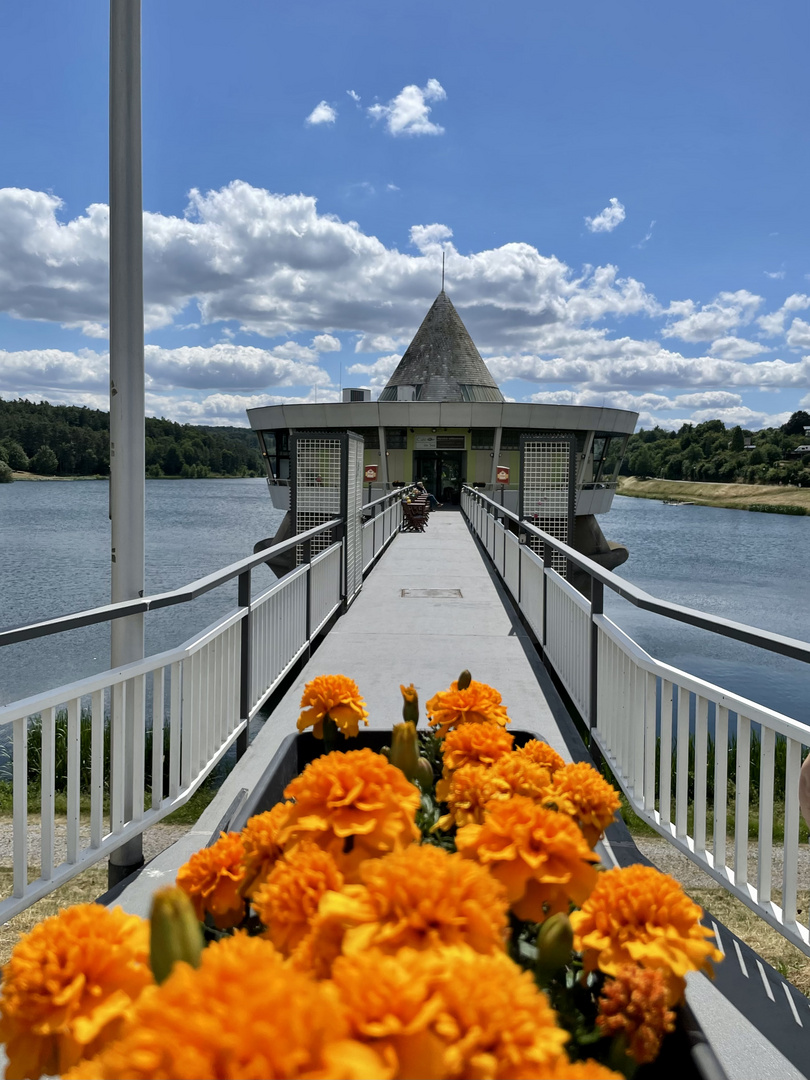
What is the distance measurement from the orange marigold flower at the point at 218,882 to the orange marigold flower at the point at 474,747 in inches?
17.5

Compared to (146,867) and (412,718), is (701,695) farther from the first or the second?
(146,867)

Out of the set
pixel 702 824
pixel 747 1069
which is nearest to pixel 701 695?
pixel 702 824

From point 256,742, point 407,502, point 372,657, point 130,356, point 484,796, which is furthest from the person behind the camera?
point 407,502

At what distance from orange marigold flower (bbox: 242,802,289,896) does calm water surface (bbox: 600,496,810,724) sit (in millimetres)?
16458

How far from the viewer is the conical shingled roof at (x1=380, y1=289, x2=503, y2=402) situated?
190 feet

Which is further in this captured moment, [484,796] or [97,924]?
[484,796]

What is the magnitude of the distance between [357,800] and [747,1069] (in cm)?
223

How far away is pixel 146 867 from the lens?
3.94 m

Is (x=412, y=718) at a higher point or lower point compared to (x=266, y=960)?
lower

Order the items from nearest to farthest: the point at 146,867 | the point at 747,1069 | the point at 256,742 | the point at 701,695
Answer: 1. the point at 747,1069
2. the point at 701,695
3. the point at 146,867
4. the point at 256,742

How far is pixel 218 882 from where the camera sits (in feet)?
4.04

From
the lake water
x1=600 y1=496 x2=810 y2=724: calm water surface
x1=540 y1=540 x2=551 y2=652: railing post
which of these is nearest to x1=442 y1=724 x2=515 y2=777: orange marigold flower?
the lake water

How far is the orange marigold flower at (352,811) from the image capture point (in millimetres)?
1092

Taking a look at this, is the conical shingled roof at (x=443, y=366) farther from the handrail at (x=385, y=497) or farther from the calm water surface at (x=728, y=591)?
the handrail at (x=385, y=497)
